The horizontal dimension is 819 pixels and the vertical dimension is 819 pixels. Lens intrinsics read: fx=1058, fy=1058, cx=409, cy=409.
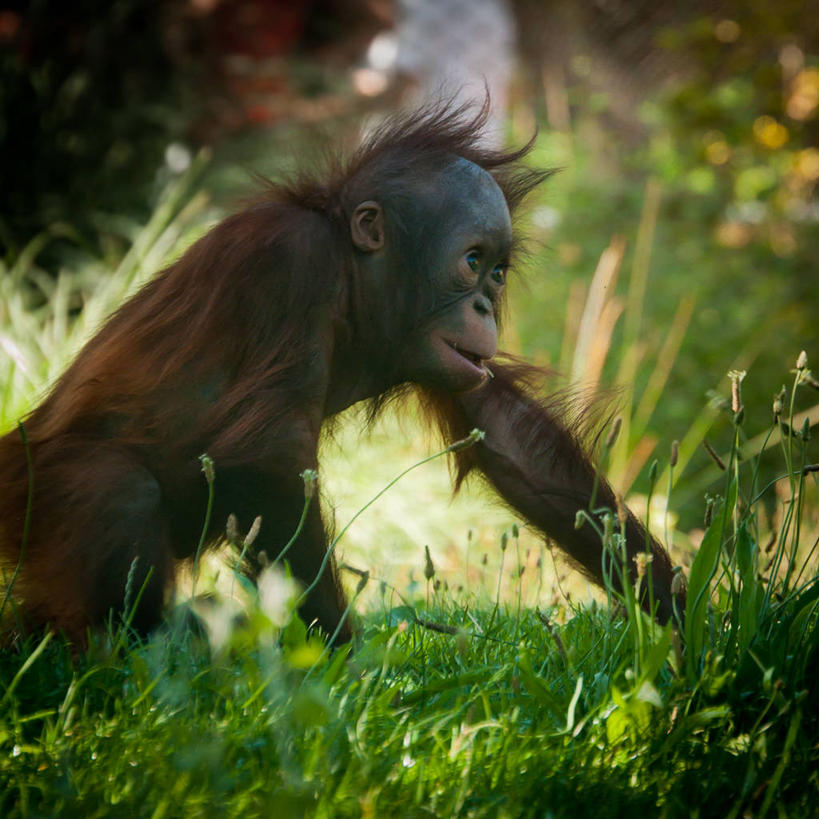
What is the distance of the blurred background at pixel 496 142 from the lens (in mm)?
6527

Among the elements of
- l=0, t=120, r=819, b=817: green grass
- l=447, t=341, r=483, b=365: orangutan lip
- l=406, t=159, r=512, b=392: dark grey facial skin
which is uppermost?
l=406, t=159, r=512, b=392: dark grey facial skin

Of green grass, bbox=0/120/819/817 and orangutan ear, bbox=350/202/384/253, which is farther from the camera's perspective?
orangutan ear, bbox=350/202/384/253

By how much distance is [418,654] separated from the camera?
254 centimetres

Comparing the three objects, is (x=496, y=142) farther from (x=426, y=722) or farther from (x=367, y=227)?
(x=426, y=722)

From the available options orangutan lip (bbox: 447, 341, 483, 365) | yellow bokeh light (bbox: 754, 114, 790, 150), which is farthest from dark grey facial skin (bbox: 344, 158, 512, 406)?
yellow bokeh light (bbox: 754, 114, 790, 150)

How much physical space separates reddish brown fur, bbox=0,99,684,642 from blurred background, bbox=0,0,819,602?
2.36m

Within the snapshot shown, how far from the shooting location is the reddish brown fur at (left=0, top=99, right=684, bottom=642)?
264 centimetres

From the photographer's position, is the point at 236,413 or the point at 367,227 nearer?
the point at 236,413

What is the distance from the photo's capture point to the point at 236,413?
269 centimetres

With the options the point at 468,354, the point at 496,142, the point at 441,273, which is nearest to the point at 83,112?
the point at 496,142

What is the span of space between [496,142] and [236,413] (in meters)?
4.94

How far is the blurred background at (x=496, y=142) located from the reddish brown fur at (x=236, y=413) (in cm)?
236

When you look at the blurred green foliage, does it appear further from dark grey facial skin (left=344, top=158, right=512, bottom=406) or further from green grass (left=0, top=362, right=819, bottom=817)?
green grass (left=0, top=362, right=819, bottom=817)

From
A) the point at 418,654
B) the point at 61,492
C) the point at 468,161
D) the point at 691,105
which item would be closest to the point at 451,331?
the point at 468,161
